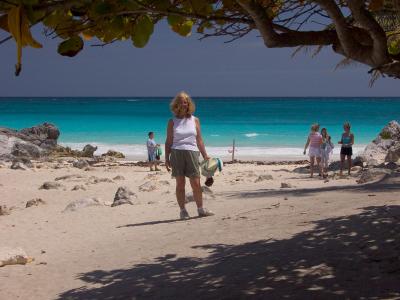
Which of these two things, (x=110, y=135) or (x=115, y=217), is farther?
(x=110, y=135)

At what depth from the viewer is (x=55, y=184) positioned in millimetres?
12461

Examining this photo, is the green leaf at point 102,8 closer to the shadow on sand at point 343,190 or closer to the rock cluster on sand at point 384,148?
the shadow on sand at point 343,190

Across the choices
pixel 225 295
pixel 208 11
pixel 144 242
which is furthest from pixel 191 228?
pixel 208 11

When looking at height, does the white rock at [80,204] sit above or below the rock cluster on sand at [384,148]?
below

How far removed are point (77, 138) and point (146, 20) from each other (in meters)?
44.7

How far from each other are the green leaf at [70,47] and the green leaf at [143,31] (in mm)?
269

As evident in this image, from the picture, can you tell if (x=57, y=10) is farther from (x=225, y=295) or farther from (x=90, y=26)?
(x=225, y=295)

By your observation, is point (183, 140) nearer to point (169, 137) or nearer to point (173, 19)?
point (169, 137)

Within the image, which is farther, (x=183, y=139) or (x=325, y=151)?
(x=325, y=151)

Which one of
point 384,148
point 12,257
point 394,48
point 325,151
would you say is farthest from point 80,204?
point 384,148

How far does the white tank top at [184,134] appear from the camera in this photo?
6.92 meters

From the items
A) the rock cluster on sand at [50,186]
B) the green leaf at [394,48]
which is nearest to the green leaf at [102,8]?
the green leaf at [394,48]

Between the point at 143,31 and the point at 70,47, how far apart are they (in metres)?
0.35

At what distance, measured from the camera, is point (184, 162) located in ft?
23.1
